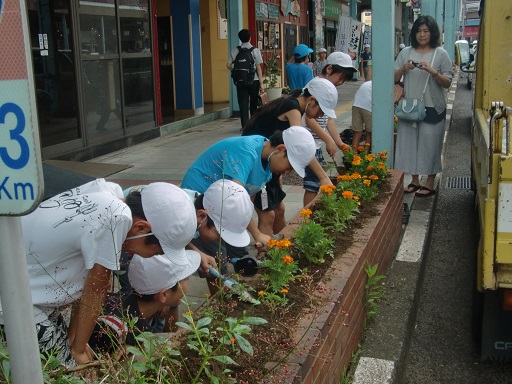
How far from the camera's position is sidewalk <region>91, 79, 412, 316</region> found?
7.44 metres

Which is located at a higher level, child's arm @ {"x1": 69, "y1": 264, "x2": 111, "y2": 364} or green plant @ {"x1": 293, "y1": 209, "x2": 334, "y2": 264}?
child's arm @ {"x1": 69, "y1": 264, "x2": 111, "y2": 364}

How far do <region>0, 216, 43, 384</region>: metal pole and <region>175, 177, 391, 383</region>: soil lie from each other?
3.08 ft

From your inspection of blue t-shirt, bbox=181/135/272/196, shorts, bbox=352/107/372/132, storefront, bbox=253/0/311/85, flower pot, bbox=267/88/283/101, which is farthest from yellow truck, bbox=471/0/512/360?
storefront, bbox=253/0/311/85

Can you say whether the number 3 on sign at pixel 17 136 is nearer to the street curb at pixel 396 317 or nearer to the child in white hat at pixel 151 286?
the child in white hat at pixel 151 286

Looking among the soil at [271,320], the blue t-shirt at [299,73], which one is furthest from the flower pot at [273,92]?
the soil at [271,320]

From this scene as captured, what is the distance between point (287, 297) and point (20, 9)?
222 centimetres

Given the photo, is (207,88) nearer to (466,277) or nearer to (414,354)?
(466,277)

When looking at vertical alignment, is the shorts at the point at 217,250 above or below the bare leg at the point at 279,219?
above

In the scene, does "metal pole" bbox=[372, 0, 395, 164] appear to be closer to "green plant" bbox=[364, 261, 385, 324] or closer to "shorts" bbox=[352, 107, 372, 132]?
"shorts" bbox=[352, 107, 372, 132]

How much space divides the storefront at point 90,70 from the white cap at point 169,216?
6.46 metres

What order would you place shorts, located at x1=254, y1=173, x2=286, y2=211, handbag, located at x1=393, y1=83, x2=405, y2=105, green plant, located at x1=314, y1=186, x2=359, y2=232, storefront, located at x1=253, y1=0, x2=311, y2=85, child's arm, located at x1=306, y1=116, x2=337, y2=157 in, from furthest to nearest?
storefront, located at x1=253, y1=0, x2=311, y2=85, handbag, located at x1=393, y1=83, x2=405, y2=105, child's arm, located at x1=306, y1=116, x2=337, y2=157, shorts, located at x1=254, y1=173, x2=286, y2=211, green plant, located at x1=314, y1=186, x2=359, y2=232

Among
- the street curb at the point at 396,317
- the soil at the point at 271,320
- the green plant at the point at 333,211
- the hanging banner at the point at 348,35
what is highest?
the hanging banner at the point at 348,35

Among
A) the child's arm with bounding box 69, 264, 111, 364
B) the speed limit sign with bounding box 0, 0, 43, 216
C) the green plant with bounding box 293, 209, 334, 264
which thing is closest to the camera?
the speed limit sign with bounding box 0, 0, 43, 216

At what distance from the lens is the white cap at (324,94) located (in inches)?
213
